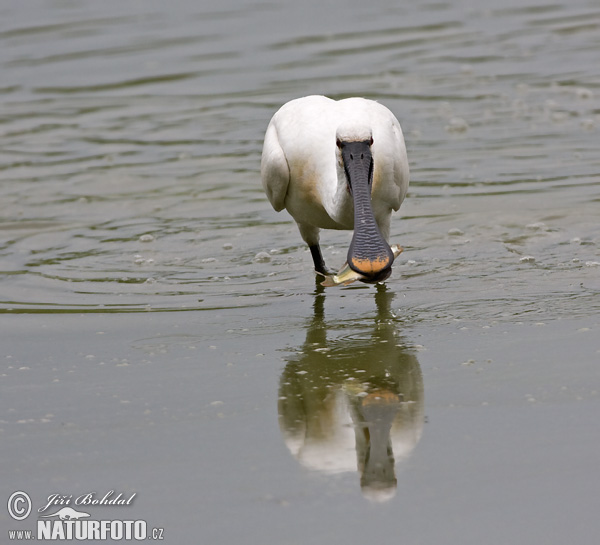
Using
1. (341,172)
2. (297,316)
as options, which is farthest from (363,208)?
(297,316)

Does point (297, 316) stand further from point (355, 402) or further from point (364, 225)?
point (355, 402)

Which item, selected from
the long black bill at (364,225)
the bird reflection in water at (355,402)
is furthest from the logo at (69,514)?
the long black bill at (364,225)

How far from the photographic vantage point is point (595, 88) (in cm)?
1228

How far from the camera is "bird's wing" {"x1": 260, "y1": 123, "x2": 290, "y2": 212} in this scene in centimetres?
711

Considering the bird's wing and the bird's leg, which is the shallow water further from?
the bird's wing

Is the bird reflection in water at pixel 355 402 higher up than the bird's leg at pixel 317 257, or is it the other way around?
the bird's leg at pixel 317 257

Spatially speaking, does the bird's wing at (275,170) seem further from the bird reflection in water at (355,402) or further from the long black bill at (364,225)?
the bird reflection in water at (355,402)

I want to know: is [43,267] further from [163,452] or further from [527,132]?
[527,132]

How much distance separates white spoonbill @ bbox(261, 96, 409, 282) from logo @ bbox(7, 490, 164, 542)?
7.01ft

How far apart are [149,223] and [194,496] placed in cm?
496

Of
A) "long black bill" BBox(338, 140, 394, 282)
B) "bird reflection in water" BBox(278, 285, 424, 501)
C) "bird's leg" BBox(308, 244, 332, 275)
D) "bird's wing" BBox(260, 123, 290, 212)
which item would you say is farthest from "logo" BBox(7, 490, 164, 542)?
"bird's leg" BBox(308, 244, 332, 275)

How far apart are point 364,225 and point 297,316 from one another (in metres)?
0.74

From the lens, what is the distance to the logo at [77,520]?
404 cm

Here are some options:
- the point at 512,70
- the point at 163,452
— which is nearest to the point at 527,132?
the point at 512,70
